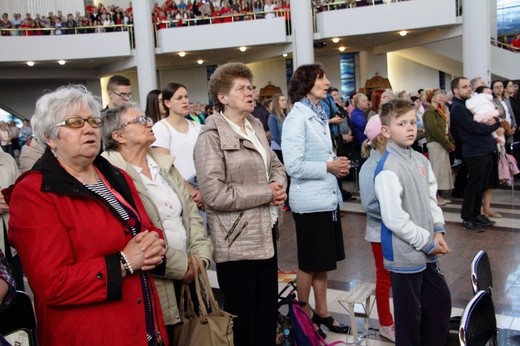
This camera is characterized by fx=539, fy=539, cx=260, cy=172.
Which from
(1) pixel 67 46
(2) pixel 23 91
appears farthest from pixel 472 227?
(2) pixel 23 91

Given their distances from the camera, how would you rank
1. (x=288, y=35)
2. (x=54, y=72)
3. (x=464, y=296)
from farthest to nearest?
(x=54, y=72) → (x=288, y=35) → (x=464, y=296)

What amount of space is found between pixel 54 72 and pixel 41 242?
72.2 feet

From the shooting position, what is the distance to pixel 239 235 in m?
3.00

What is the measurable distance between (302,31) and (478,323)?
52.1 feet

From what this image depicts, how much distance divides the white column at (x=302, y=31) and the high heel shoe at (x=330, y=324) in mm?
13996

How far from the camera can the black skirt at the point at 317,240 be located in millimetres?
3590

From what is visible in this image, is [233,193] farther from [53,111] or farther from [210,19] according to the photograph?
[210,19]

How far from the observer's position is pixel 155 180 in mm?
2818

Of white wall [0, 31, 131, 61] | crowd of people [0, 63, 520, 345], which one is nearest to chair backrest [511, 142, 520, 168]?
crowd of people [0, 63, 520, 345]

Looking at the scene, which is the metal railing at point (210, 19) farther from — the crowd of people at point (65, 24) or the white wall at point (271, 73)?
the white wall at point (271, 73)

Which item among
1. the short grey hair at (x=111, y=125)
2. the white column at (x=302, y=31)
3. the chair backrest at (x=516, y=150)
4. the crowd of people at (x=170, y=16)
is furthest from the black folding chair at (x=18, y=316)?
the crowd of people at (x=170, y=16)

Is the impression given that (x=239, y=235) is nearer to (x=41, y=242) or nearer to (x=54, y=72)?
(x=41, y=242)

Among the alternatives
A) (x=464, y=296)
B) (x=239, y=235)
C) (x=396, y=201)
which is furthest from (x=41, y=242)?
(x=464, y=296)

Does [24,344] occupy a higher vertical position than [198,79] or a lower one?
lower
